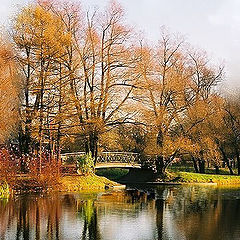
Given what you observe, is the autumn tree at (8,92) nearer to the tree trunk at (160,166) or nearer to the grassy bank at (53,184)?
the grassy bank at (53,184)

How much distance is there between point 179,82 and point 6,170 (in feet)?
58.9

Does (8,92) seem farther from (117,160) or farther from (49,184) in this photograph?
(117,160)

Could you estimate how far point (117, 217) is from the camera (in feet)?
54.2

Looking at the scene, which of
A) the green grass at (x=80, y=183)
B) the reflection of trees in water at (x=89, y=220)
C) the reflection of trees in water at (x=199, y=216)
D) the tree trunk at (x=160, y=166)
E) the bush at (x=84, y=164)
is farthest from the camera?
the tree trunk at (x=160, y=166)

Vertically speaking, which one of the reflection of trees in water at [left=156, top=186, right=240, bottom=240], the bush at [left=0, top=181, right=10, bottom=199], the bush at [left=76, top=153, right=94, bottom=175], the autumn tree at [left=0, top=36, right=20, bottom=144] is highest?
the autumn tree at [left=0, top=36, right=20, bottom=144]

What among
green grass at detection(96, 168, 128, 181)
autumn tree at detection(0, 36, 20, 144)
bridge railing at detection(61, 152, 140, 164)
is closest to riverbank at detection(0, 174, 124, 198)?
autumn tree at detection(0, 36, 20, 144)

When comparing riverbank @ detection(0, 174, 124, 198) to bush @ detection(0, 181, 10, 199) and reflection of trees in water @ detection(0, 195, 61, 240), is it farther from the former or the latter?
reflection of trees in water @ detection(0, 195, 61, 240)

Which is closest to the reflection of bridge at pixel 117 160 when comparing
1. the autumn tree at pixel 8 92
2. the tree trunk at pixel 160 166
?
the tree trunk at pixel 160 166

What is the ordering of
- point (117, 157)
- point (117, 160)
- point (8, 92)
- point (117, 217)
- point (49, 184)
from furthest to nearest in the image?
point (117, 157) < point (117, 160) < point (8, 92) < point (49, 184) < point (117, 217)

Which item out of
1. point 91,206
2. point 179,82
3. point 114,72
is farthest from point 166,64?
point 91,206

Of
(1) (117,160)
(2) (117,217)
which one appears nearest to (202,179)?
(1) (117,160)

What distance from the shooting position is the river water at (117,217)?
522 inches

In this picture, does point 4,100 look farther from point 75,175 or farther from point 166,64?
point 166,64

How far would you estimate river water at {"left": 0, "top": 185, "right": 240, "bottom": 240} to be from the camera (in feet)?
43.5
